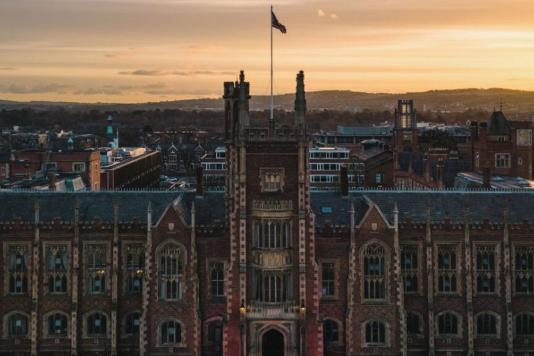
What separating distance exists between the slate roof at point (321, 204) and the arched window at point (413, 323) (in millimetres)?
9069

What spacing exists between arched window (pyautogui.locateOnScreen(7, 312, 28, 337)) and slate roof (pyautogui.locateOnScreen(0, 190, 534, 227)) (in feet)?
30.3

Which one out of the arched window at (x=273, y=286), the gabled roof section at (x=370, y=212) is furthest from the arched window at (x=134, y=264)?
the gabled roof section at (x=370, y=212)

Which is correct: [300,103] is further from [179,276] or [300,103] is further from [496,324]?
[496,324]

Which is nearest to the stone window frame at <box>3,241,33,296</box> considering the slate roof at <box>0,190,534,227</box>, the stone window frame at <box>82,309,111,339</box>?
the slate roof at <box>0,190,534,227</box>

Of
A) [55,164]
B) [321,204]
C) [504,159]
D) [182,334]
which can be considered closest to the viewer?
[182,334]

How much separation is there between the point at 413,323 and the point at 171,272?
23280mm

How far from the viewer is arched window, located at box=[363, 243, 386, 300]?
83.1 metres

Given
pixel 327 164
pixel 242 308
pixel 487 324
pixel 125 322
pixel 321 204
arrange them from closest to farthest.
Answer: pixel 242 308 < pixel 125 322 < pixel 487 324 < pixel 321 204 < pixel 327 164

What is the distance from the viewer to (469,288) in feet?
274

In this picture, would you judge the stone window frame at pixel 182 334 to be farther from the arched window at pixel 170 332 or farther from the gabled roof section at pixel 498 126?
the gabled roof section at pixel 498 126

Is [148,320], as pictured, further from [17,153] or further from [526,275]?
[17,153]

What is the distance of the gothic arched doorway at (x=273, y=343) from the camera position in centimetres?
8162

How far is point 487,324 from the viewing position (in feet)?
278

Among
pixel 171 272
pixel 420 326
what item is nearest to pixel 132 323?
pixel 171 272
